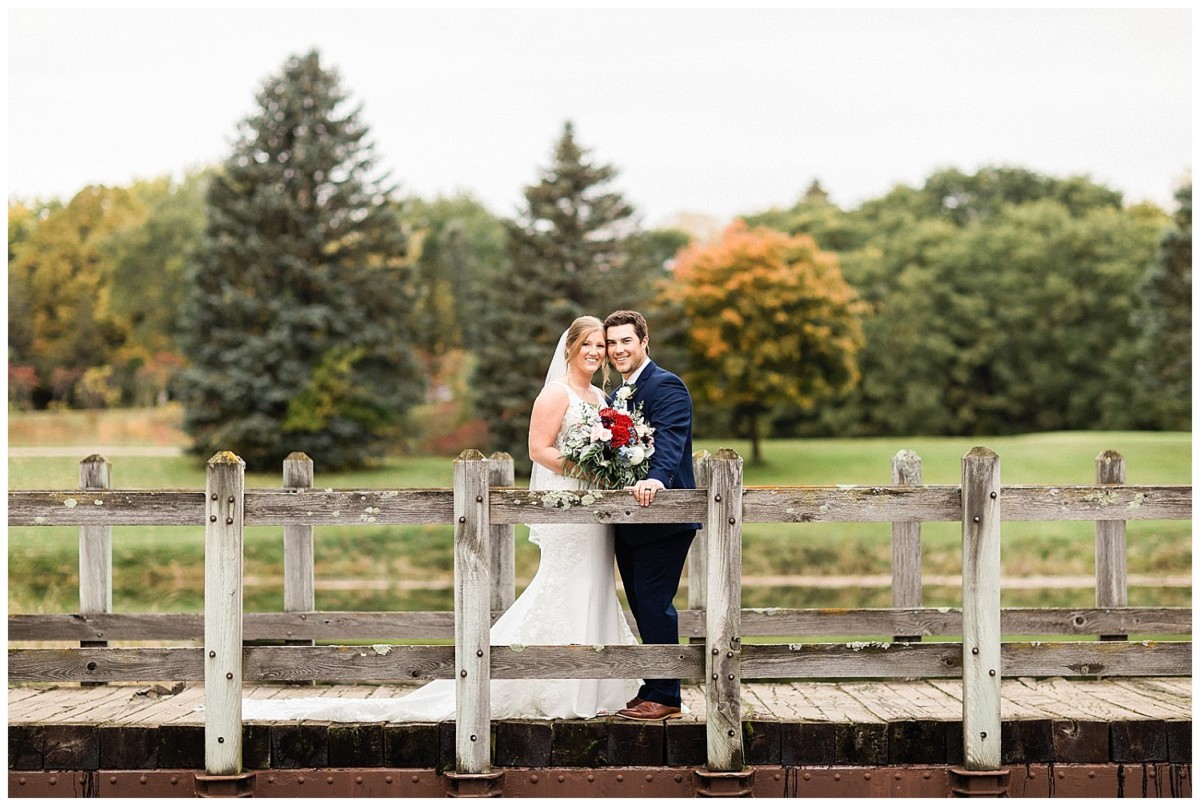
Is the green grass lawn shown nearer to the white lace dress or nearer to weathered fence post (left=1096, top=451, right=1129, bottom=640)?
weathered fence post (left=1096, top=451, right=1129, bottom=640)

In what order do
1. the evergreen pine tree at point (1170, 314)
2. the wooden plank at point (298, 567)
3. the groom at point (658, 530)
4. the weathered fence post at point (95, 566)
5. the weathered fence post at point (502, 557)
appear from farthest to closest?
1. the evergreen pine tree at point (1170, 314)
2. the wooden plank at point (298, 567)
3. the weathered fence post at point (95, 566)
4. the weathered fence post at point (502, 557)
5. the groom at point (658, 530)

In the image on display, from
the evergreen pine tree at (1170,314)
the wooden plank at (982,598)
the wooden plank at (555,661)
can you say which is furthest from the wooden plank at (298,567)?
the evergreen pine tree at (1170,314)

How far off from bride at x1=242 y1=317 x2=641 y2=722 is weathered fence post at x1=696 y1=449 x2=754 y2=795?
3.03ft

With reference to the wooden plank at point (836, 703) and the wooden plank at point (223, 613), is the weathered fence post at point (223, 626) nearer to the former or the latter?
the wooden plank at point (223, 613)

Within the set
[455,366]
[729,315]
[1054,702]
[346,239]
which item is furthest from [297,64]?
[1054,702]

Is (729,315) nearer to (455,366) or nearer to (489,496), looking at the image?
(455,366)

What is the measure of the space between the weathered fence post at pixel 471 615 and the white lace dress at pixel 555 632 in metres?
0.54

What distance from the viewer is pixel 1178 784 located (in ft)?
25.2

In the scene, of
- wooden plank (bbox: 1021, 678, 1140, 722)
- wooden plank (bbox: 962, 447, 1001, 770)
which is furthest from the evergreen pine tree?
wooden plank (bbox: 962, 447, 1001, 770)

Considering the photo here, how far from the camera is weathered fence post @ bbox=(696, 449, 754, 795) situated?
23.6ft

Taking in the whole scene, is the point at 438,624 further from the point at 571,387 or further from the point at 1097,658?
the point at 1097,658

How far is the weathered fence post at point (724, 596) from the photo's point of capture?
7199 millimetres

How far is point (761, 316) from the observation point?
41.7 m

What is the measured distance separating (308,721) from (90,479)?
268 cm
